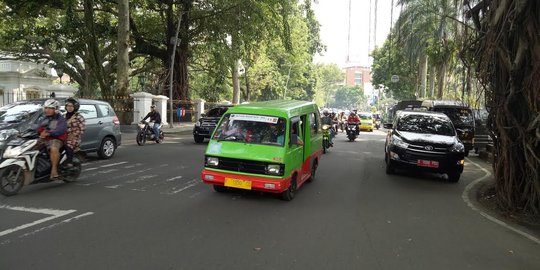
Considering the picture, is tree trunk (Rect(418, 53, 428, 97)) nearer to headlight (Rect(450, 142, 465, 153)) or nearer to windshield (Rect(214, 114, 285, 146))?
headlight (Rect(450, 142, 465, 153))

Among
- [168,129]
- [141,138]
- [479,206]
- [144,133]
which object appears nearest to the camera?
[479,206]

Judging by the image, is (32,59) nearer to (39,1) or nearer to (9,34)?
(9,34)

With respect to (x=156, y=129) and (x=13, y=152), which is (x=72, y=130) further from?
(x=156, y=129)

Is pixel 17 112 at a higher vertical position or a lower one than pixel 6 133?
higher

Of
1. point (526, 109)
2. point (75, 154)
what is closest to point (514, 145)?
point (526, 109)

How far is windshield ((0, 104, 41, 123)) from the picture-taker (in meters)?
10.5

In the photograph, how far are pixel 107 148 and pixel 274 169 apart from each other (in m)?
6.95

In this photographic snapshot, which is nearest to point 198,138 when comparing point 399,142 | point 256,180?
point 399,142

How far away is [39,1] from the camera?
2142cm

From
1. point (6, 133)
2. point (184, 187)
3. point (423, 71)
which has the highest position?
point (423, 71)

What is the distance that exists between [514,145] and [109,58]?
3193 cm

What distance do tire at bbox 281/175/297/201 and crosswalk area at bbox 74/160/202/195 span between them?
1.95 metres

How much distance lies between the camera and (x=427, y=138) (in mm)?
10789

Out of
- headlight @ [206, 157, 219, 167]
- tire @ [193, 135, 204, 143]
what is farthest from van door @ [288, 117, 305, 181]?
tire @ [193, 135, 204, 143]
